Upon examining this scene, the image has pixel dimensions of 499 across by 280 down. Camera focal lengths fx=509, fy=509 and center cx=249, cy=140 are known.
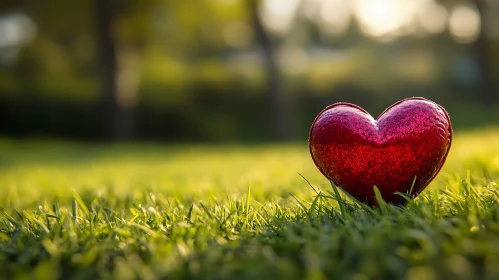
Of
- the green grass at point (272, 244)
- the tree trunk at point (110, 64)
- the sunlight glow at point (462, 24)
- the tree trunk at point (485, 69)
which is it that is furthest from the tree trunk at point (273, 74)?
the green grass at point (272, 244)

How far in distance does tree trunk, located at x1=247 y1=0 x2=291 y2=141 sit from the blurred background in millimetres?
34

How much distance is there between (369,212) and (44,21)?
18.4m

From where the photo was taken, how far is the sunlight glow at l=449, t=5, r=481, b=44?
75.2ft

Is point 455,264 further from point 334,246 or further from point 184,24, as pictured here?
point 184,24

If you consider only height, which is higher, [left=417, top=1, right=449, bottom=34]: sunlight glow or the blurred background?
[left=417, top=1, right=449, bottom=34]: sunlight glow

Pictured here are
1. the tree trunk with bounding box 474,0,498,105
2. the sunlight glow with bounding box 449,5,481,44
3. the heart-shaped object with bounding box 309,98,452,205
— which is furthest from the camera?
the sunlight glow with bounding box 449,5,481,44

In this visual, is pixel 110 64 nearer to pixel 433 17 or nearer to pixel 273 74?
pixel 273 74

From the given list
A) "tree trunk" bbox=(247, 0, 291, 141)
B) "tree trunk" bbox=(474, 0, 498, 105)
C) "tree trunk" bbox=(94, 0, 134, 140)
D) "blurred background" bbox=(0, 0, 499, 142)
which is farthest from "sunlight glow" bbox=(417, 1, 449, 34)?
"tree trunk" bbox=(94, 0, 134, 140)

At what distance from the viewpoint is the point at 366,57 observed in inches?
895

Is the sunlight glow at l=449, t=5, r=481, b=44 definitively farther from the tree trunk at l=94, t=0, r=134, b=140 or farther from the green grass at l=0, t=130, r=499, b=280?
the green grass at l=0, t=130, r=499, b=280

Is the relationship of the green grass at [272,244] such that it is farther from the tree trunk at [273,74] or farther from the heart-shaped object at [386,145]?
the tree trunk at [273,74]

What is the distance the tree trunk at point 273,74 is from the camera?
16.3 metres

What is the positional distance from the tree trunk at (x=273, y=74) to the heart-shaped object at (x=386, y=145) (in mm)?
14420

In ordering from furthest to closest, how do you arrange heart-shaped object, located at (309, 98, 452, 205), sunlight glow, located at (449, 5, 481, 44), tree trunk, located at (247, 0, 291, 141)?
1. sunlight glow, located at (449, 5, 481, 44)
2. tree trunk, located at (247, 0, 291, 141)
3. heart-shaped object, located at (309, 98, 452, 205)
